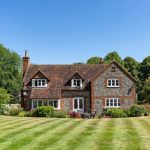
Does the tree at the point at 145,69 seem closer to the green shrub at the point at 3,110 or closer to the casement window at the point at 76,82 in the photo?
the casement window at the point at 76,82

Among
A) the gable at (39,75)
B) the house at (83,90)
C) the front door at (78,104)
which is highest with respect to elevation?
the gable at (39,75)

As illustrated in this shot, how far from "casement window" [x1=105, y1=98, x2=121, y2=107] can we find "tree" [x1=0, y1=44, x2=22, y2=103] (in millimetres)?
28654

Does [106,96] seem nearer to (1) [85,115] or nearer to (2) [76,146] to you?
(1) [85,115]

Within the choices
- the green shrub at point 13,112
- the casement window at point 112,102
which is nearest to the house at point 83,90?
the casement window at point 112,102

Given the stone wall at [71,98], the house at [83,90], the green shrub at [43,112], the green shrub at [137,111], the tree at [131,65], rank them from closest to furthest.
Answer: the green shrub at [137,111] → the green shrub at [43,112] → the house at [83,90] → the stone wall at [71,98] → the tree at [131,65]

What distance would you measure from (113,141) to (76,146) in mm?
2683

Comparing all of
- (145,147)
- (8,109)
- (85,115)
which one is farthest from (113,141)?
(8,109)

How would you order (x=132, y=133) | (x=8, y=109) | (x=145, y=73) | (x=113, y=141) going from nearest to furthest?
1. (x=113, y=141)
2. (x=132, y=133)
3. (x=8, y=109)
4. (x=145, y=73)

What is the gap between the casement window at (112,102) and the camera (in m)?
55.9

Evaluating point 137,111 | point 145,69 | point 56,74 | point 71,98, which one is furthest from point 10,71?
point 137,111

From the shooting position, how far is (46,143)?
62.6 feet

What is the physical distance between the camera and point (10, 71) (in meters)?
79.6

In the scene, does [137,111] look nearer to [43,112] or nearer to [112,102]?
[112,102]

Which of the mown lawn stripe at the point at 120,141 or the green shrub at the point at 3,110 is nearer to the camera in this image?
the mown lawn stripe at the point at 120,141
